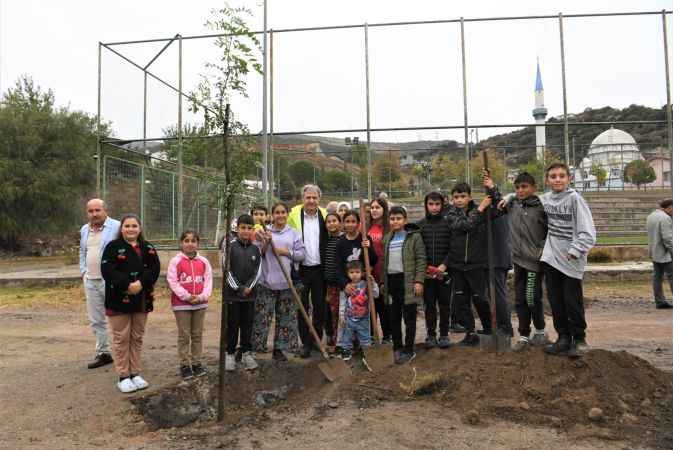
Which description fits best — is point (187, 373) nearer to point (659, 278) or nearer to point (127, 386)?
point (127, 386)

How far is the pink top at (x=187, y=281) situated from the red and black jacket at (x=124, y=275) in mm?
235

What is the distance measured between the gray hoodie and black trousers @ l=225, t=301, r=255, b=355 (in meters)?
2.99

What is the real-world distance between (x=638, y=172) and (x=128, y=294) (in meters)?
12.6

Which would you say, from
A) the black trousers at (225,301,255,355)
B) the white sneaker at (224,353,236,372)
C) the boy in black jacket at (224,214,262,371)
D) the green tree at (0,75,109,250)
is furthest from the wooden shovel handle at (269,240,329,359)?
the green tree at (0,75,109,250)

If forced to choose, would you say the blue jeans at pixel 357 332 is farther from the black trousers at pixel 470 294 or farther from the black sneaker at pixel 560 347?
the black sneaker at pixel 560 347

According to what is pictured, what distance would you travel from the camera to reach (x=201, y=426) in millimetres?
4098

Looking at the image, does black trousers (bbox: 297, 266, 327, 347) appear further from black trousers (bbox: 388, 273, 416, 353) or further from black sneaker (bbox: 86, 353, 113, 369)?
black sneaker (bbox: 86, 353, 113, 369)

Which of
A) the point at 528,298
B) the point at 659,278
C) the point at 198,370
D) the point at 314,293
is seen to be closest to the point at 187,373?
the point at 198,370

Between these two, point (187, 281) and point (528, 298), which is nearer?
point (187, 281)

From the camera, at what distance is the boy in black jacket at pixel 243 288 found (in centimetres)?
506

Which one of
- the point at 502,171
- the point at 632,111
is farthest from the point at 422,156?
the point at 632,111

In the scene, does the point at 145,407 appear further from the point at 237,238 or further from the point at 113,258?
the point at 237,238

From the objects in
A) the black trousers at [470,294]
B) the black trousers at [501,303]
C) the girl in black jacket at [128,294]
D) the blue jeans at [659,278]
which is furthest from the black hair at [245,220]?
the blue jeans at [659,278]

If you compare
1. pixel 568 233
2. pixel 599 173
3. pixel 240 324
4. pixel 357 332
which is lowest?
pixel 357 332
